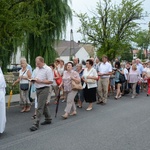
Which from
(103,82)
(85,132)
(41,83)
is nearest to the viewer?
(85,132)

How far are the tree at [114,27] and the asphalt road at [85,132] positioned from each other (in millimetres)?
14844

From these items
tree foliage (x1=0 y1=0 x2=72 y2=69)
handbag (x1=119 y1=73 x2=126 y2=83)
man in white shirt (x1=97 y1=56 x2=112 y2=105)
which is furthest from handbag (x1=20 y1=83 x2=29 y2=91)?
handbag (x1=119 y1=73 x2=126 y2=83)

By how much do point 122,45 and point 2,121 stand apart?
18.7m

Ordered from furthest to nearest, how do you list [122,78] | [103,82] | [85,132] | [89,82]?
[122,78], [103,82], [89,82], [85,132]

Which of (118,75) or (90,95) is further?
(118,75)

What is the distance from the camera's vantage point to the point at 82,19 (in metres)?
24.8

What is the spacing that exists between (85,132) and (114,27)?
18.2 metres

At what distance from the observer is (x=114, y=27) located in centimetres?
2367

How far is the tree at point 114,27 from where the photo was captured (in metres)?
23.5

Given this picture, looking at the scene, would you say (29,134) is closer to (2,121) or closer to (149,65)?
(2,121)

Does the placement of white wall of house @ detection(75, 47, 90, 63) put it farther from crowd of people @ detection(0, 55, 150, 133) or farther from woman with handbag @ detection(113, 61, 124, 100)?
woman with handbag @ detection(113, 61, 124, 100)

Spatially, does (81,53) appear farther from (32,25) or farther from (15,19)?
(15,19)

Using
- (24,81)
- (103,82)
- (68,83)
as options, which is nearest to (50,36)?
(103,82)

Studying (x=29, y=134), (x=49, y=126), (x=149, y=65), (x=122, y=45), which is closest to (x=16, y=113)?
(x=49, y=126)
